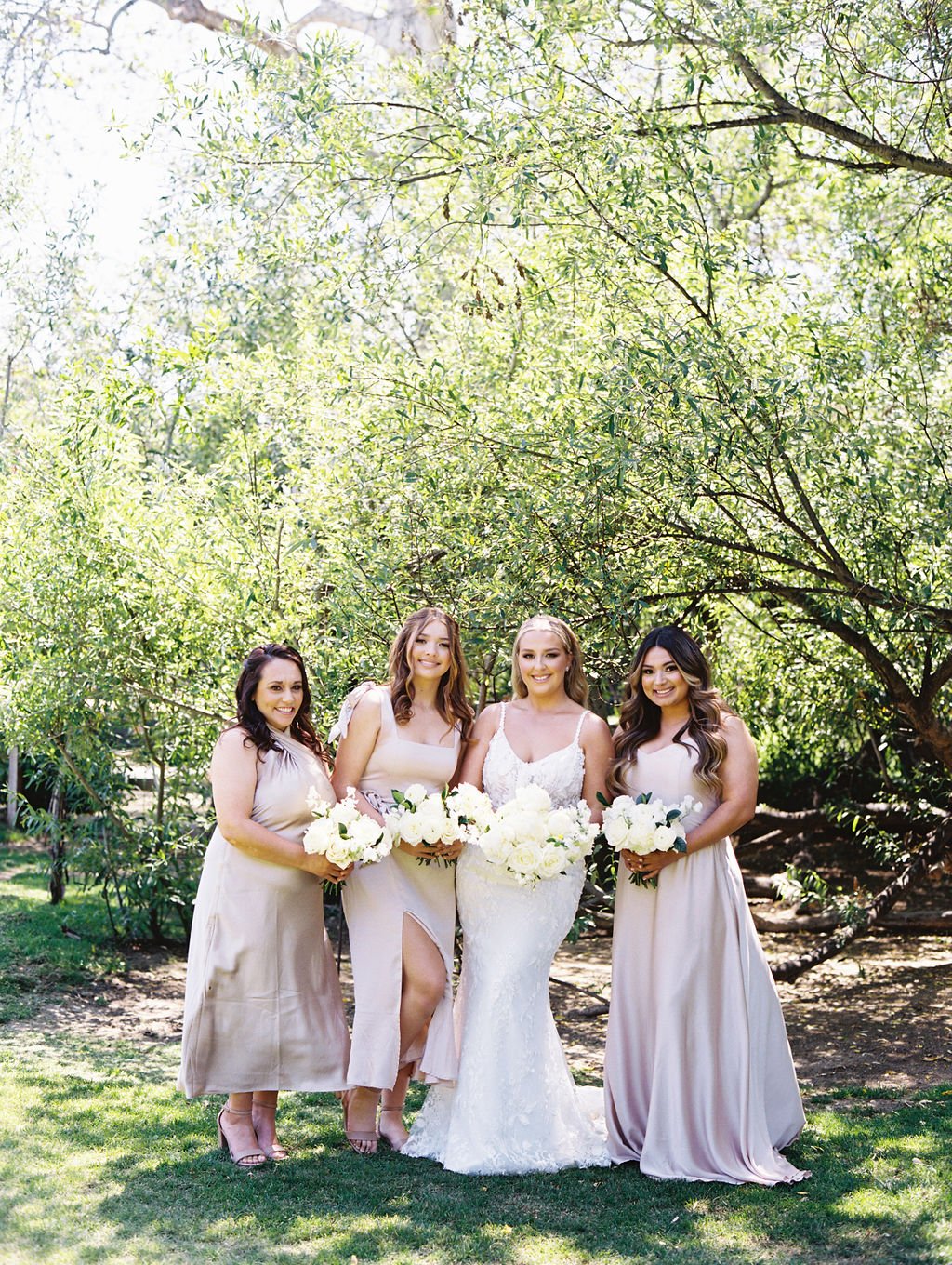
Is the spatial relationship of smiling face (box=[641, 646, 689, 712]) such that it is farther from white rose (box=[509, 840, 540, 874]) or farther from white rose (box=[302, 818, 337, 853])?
white rose (box=[302, 818, 337, 853])

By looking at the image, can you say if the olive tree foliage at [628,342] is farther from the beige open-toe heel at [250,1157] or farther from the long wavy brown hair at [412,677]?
the beige open-toe heel at [250,1157]

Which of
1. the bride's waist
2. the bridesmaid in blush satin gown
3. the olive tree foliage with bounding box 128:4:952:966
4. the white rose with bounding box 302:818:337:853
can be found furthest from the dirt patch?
the white rose with bounding box 302:818:337:853

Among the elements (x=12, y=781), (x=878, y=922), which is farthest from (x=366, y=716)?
(x=12, y=781)

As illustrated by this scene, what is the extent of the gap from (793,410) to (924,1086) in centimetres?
332

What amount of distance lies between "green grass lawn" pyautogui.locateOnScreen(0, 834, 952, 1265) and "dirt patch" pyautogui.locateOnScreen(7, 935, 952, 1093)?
127 centimetres

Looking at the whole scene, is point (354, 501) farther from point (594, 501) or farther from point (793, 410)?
point (793, 410)

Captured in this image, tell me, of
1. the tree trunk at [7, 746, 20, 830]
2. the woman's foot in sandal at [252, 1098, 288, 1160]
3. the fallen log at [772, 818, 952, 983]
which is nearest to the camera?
the woman's foot in sandal at [252, 1098, 288, 1160]

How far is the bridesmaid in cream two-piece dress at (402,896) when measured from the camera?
4738 mm

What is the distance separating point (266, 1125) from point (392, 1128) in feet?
1.57

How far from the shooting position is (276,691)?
15.6 feet

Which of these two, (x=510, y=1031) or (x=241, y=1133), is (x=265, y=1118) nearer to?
(x=241, y=1133)

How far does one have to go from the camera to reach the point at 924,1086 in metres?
6.16

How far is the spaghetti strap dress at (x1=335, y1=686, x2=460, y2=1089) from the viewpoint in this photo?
4.72 metres

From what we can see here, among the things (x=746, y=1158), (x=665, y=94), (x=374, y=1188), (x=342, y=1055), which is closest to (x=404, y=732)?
(x=342, y=1055)
